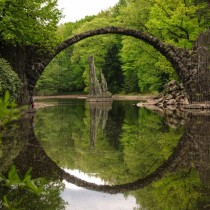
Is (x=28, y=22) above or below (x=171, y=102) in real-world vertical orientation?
above

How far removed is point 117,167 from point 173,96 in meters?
23.3

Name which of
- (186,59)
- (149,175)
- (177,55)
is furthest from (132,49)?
(149,175)

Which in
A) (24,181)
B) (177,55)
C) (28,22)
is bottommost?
(24,181)

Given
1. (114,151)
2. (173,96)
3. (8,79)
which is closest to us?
(114,151)

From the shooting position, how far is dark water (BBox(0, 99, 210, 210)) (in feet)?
18.2

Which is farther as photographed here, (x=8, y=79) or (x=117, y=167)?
(x=8, y=79)

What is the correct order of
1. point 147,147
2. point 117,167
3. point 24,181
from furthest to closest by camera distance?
1. point 147,147
2. point 117,167
3. point 24,181

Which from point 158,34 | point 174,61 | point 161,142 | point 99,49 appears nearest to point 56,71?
point 99,49

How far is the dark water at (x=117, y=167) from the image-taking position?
5562 millimetres

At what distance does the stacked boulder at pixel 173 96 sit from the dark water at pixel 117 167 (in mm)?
16278

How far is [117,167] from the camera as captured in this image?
8000mm

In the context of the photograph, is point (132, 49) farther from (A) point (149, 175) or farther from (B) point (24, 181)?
(B) point (24, 181)

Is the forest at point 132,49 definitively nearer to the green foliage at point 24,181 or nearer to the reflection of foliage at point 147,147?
the reflection of foliage at point 147,147

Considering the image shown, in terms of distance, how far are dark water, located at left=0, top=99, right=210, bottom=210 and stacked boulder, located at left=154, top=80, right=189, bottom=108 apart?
16278mm
